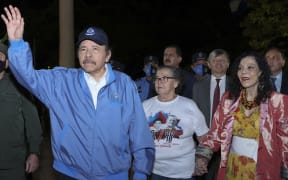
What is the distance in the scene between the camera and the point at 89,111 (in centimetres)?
365

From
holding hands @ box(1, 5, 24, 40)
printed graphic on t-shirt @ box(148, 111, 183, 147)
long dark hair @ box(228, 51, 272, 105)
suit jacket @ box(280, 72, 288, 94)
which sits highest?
holding hands @ box(1, 5, 24, 40)

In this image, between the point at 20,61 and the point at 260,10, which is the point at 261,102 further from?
the point at 260,10

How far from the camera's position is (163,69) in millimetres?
5320

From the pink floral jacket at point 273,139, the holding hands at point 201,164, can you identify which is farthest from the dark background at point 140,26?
the pink floral jacket at point 273,139

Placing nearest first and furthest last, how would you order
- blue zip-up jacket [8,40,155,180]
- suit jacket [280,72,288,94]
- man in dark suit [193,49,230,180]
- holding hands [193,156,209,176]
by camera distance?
1. blue zip-up jacket [8,40,155,180]
2. holding hands [193,156,209,176]
3. man in dark suit [193,49,230,180]
4. suit jacket [280,72,288,94]

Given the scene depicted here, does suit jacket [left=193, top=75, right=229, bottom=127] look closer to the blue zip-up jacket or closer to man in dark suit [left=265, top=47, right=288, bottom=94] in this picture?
man in dark suit [left=265, top=47, right=288, bottom=94]

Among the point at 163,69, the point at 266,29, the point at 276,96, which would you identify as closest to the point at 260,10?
the point at 266,29

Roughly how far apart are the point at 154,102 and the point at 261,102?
1.38 meters

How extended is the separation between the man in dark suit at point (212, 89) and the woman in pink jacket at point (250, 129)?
1685 mm

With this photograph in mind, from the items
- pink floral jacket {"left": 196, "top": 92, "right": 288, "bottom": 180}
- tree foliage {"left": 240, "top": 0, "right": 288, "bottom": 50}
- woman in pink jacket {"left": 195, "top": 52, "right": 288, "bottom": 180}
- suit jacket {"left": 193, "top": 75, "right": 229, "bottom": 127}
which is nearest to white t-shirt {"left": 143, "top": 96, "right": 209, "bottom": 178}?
woman in pink jacket {"left": 195, "top": 52, "right": 288, "bottom": 180}

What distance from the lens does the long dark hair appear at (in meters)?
4.32

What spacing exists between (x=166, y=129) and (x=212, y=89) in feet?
5.21

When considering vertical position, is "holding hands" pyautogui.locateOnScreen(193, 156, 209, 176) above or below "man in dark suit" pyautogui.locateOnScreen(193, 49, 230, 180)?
below

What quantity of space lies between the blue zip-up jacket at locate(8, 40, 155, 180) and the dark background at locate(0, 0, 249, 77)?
14.7m
